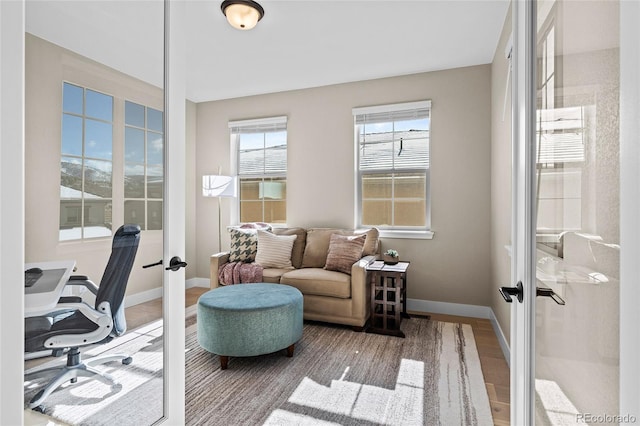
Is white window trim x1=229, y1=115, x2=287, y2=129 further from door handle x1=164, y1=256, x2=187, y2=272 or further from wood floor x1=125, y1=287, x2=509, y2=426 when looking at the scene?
door handle x1=164, y1=256, x2=187, y2=272

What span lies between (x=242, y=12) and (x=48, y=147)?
6.33 feet

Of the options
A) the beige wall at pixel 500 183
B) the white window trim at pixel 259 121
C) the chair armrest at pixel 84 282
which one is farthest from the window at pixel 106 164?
the white window trim at pixel 259 121

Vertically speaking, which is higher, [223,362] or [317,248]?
[317,248]

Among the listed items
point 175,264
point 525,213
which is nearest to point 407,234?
point 525,213

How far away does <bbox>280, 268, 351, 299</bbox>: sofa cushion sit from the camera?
3.21m

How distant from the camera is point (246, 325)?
7.93ft

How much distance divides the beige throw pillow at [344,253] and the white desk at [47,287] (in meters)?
2.59

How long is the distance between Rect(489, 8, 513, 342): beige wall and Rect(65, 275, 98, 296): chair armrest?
8.83 feet

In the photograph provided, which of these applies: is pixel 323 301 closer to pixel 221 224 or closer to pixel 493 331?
pixel 493 331

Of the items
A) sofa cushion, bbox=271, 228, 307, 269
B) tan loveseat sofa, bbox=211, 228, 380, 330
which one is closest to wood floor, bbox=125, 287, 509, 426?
tan loveseat sofa, bbox=211, 228, 380, 330

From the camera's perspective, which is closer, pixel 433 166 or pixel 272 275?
pixel 272 275

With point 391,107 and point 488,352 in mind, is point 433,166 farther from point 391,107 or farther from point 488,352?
point 488,352

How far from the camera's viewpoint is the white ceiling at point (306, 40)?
1.33 metres

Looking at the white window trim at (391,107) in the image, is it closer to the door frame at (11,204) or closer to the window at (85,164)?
→ the window at (85,164)
